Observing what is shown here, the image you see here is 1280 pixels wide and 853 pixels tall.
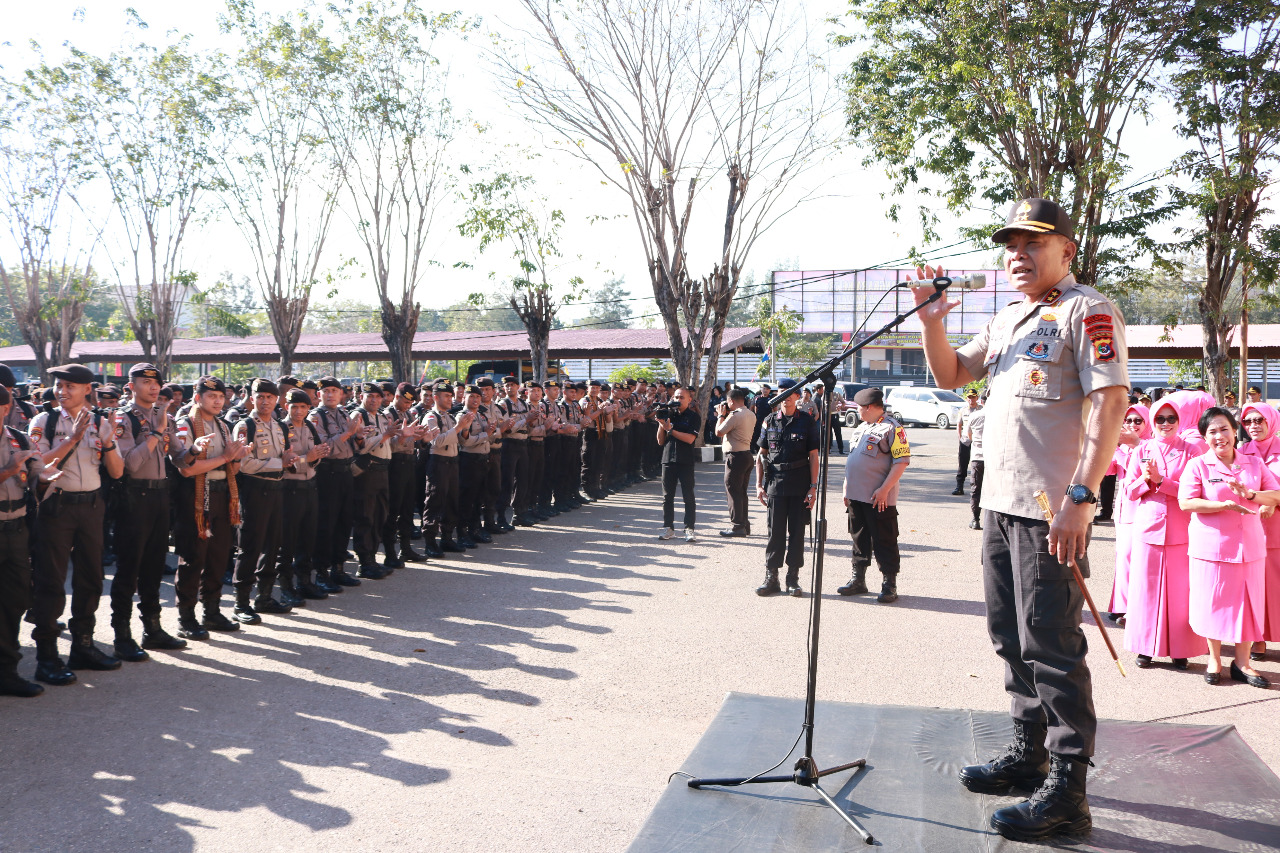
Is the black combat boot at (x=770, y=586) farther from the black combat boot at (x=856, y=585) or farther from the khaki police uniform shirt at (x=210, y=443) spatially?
the khaki police uniform shirt at (x=210, y=443)

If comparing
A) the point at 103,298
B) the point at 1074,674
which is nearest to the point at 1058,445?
the point at 1074,674

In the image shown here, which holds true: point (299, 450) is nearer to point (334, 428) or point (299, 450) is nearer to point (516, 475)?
point (334, 428)

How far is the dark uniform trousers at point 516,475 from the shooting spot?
41.3 ft

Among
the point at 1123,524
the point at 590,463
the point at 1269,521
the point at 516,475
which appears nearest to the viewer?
the point at 1269,521

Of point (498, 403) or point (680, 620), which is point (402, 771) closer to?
point (680, 620)

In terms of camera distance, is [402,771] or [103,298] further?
[103,298]

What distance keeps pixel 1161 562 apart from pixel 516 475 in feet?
27.5

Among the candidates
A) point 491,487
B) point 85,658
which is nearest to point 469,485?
point 491,487

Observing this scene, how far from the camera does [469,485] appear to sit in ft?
36.6

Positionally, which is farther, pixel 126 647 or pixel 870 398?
pixel 870 398

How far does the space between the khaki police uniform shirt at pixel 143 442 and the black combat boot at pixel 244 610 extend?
125 cm

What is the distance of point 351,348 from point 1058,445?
31.8 metres

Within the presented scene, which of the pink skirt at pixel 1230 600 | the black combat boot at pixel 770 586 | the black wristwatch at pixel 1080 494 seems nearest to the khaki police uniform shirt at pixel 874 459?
the black combat boot at pixel 770 586

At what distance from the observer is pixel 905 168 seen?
54.7 feet
